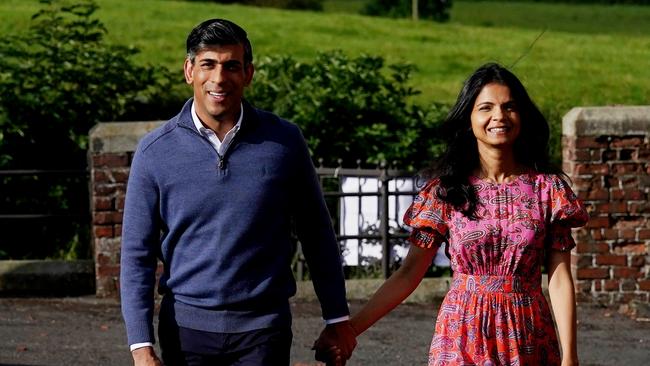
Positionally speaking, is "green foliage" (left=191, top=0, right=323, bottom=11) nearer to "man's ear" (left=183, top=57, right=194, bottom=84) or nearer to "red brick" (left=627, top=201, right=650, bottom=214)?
"red brick" (left=627, top=201, right=650, bottom=214)

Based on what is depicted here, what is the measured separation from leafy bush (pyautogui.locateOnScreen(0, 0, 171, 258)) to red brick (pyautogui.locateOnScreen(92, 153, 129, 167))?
2.00m

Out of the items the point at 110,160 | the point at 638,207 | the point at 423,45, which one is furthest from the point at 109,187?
the point at 423,45

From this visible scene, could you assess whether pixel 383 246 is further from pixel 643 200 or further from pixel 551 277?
pixel 551 277

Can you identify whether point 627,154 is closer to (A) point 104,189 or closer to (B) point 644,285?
(B) point 644,285

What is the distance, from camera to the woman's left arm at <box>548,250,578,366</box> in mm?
5318

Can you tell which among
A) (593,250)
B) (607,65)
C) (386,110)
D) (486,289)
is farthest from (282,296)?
(607,65)

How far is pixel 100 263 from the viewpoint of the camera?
1202 centimetres

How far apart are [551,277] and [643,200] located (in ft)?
21.5

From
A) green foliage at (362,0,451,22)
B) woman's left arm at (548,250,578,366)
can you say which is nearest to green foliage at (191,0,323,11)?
green foliage at (362,0,451,22)

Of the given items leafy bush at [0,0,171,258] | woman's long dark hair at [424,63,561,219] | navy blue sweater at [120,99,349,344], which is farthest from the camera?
leafy bush at [0,0,171,258]

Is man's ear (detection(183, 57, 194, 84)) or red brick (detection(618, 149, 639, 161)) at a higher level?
red brick (detection(618, 149, 639, 161))

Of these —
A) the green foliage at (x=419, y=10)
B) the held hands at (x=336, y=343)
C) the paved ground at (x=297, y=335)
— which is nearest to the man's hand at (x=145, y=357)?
the held hands at (x=336, y=343)

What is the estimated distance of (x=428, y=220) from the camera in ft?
18.0

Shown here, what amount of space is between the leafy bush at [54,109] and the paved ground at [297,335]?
80.0 inches
